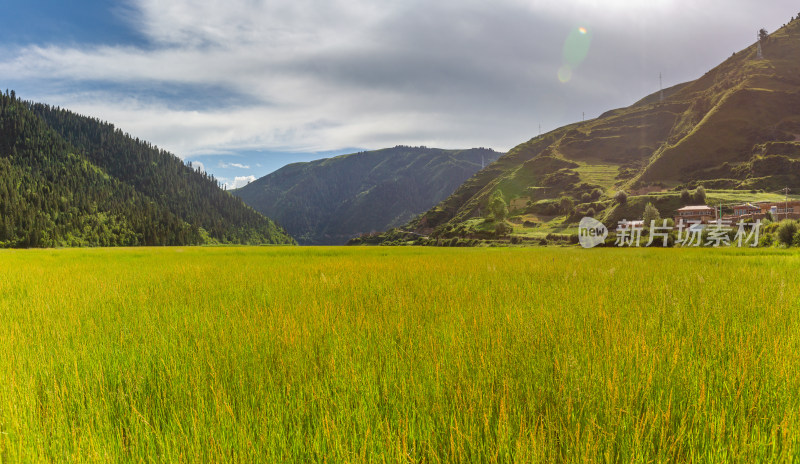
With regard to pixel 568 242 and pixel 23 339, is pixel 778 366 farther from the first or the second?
pixel 568 242

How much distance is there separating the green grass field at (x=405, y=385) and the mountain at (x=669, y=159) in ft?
291

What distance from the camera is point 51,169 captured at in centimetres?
17200

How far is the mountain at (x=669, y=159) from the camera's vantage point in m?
105

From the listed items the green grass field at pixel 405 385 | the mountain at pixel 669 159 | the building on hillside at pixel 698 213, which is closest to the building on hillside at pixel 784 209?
the building on hillside at pixel 698 213

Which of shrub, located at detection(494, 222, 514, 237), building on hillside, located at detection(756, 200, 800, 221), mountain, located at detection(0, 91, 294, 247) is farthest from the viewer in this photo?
mountain, located at detection(0, 91, 294, 247)

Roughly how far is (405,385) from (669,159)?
166214 millimetres

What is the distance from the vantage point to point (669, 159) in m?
129

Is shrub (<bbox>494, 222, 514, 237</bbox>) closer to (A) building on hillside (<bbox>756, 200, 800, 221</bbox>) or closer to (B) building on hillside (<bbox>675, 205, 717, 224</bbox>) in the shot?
(B) building on hillside (<bbox>675, 205, 717, 224</bbox>)

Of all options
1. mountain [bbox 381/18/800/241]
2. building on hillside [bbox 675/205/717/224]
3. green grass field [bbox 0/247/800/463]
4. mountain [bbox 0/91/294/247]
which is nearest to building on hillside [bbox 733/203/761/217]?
building on hillside [bbox 675/205/717/224]

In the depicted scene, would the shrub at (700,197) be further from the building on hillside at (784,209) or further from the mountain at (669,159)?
the building on hillside at (784,209)

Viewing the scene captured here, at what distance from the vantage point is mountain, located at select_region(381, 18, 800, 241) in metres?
105

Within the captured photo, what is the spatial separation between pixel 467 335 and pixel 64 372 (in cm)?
351

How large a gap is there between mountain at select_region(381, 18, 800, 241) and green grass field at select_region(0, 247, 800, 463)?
3496 inches

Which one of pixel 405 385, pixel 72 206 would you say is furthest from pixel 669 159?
pixel 72 206
